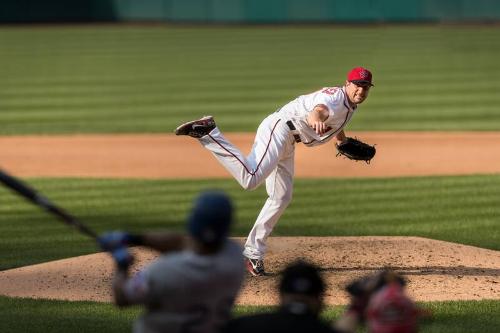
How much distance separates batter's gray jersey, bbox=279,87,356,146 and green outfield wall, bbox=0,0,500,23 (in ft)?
90.8

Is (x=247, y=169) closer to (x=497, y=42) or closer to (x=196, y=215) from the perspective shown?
(x=196, y=215)

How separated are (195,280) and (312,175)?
1013 centimetres

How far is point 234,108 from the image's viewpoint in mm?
20109

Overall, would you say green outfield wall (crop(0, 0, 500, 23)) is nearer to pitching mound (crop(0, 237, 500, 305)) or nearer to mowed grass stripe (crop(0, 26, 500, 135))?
mowed grass stripe (crop(0, 26, 500, 135))

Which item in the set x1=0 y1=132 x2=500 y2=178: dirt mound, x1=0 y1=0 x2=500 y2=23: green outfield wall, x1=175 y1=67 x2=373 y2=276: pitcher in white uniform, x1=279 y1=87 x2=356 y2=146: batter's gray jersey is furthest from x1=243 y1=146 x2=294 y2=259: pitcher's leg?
x1=0 y1=0 x2=500 y2=23: green outfield wall

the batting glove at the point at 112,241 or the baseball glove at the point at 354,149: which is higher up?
the batting glove at the point at 112,241

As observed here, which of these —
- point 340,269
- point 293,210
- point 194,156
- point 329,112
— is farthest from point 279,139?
point 194,156

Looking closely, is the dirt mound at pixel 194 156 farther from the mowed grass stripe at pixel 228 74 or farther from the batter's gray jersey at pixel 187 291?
the batter's gray jersey at pixel 187 291

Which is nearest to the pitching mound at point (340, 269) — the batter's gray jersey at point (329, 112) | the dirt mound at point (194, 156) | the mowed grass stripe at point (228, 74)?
the batter's gray jersey at point (329, 112)

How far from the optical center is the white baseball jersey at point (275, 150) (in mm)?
8297

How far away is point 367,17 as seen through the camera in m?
35.8

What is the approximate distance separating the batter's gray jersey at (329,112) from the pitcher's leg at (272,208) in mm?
254

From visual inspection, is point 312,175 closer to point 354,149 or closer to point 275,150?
point 354,149

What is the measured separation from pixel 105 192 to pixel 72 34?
22485 mm
